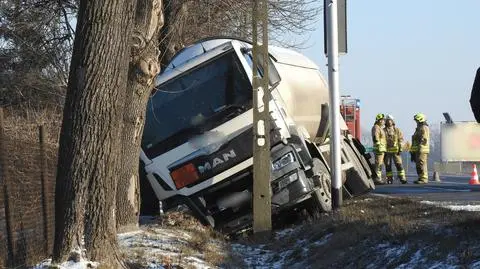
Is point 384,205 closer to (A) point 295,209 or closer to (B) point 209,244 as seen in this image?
(A) point 295,209

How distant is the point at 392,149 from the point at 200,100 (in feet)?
34.3

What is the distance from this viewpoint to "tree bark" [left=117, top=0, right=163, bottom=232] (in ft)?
32.1

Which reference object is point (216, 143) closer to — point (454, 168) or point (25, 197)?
point (25, 197)

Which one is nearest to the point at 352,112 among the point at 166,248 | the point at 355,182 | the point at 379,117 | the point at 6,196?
the point at 379,117

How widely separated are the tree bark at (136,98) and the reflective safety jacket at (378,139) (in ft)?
35.9

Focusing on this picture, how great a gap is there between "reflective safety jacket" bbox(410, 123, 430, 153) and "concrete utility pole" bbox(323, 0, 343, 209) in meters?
8.31

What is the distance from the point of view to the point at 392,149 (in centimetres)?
2025

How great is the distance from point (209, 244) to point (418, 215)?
2927 millimetres

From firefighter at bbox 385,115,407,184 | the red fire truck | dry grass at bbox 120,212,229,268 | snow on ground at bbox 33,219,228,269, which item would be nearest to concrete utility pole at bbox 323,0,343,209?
dry grass at bbox 120,212,229,268

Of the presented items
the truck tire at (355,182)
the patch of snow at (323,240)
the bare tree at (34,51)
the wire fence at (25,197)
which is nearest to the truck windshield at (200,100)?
the wire fence at (25,197)

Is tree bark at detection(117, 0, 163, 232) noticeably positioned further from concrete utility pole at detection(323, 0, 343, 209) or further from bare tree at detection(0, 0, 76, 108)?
bare tree at detection(0, 0, 76, 108)

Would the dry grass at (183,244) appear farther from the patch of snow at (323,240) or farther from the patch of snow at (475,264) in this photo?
the patch of snow at (475,264)

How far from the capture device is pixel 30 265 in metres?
7.65

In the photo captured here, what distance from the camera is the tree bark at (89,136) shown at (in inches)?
259
